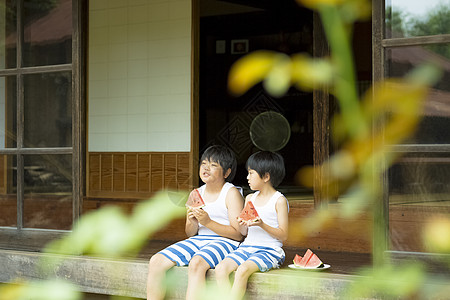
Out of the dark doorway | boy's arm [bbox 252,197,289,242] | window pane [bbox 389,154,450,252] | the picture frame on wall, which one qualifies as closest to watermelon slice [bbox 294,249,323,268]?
boy's arm [bbox 252,197,289,242]

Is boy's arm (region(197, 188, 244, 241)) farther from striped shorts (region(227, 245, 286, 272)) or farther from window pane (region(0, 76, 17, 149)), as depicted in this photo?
window pane (region(0, 76, 17, 149))

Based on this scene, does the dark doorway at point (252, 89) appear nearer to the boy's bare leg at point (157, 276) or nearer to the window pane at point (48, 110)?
the window pane at point (48, 110)

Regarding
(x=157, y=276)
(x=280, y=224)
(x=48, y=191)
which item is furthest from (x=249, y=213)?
(x=48, y=191)

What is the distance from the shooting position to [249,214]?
3654mm

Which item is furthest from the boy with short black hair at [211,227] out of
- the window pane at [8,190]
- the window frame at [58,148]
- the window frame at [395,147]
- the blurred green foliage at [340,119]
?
the blurred green foliage at [340,119]

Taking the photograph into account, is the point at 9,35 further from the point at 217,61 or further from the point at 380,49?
the point at 217,61

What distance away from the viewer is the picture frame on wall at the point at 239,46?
9.17 metres

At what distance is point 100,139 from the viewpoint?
21.9 ft

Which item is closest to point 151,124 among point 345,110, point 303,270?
point 303,270

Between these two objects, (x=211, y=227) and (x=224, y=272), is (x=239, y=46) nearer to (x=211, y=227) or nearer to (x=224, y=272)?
(x=211, y=227)

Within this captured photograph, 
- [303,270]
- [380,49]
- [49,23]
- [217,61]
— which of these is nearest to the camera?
[380,49]

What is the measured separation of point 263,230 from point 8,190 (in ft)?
6.96

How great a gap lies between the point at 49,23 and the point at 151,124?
5.55 feet

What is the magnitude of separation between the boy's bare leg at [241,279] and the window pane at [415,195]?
2.35 ft
